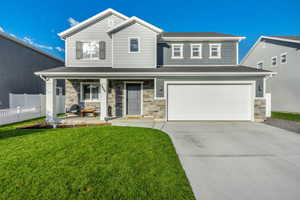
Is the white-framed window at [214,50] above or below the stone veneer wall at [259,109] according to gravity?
above

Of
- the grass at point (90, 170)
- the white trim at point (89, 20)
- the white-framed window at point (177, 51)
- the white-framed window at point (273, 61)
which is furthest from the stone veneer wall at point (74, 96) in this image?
the white-framed window at point (273, 61)

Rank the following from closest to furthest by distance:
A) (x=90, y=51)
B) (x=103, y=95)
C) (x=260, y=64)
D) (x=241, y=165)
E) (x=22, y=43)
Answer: (x=241, y=165) → (x=103, y=95) → (x=90, y=51) → (x=22, y=43) → (x=260, y=64)

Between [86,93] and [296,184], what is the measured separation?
1030 cm

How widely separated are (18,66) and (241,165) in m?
15.8

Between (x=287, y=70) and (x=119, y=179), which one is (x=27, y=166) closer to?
(x=119, y=179)

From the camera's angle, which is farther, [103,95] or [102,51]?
[102,51]

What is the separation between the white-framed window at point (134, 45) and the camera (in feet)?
29.0

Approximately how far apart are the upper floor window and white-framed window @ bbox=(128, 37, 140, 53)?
219 cm

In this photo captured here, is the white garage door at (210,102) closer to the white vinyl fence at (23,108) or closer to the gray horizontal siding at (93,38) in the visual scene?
the gray horizontal siding at (93,38)

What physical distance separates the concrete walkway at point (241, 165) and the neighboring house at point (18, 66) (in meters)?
13.0

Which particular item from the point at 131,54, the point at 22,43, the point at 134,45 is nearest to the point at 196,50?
the point at 134,45

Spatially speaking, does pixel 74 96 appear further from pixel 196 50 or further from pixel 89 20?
pixel 196 50

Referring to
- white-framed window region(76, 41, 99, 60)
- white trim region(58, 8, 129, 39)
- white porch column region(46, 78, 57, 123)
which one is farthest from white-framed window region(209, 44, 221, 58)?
white porch column region(46, 78, 57, 123)

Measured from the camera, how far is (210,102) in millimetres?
7898
